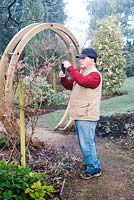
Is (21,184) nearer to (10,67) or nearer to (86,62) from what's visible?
(86,62)

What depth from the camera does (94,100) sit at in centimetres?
411

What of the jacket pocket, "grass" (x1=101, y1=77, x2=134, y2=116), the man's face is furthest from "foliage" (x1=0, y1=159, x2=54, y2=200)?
"grass" (x1=101, y1=77, x2=134, y2=116)

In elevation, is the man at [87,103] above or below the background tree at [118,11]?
below

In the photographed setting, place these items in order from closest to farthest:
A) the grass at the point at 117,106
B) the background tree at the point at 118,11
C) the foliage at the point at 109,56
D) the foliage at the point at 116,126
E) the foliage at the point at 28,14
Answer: the foliage at the point at 116,126 < the grass at the point at 117,106 < the foliage at the point at 109,56 < the foliage at the point at 28,14 < the background tree at the point at 118,11

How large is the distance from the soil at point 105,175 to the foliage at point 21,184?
395mm

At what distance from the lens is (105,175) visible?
439 centimetres

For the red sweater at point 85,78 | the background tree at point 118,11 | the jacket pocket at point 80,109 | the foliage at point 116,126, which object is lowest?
the foliage at point 116,126

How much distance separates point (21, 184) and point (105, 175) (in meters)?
1.54

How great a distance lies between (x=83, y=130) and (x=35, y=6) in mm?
15590

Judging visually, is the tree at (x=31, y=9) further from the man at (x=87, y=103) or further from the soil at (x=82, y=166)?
the man at (x=87, y=103)

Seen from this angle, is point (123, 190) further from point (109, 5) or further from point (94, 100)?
point (109, 5)

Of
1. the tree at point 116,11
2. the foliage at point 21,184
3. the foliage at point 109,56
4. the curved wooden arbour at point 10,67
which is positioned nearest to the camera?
the foliage at point 21,184

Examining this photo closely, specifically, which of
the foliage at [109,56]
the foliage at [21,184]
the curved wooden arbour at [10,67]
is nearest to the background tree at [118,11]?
the foliage at [109,56]

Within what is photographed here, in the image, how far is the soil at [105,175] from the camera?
3.77 meters
